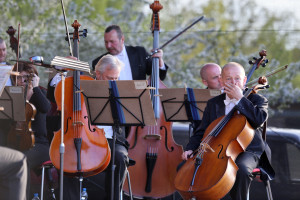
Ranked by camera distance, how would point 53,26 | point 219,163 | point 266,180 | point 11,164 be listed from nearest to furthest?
point 11,164, point 219,163, point 266,180, point 53,26

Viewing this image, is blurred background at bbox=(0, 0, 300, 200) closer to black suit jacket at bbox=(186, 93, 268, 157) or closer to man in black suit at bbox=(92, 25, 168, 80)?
man in black suit at bbox=(92, 25, 168, 80)

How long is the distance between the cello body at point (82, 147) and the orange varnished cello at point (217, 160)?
0.68m

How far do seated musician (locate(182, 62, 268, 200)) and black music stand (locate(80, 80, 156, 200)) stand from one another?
1.71 feet

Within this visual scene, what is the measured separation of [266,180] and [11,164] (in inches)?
79.2

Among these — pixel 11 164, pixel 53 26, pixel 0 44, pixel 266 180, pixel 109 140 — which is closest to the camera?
pixel 11 164

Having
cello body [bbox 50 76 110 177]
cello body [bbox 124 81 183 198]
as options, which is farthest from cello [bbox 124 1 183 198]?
cello body [bbox 50 76 110 177]

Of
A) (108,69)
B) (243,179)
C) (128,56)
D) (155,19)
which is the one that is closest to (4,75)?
(108,69)

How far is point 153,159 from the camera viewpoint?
496 cm

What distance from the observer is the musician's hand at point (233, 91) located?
4176 millimetres

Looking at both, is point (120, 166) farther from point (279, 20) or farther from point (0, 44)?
point (279, 20)

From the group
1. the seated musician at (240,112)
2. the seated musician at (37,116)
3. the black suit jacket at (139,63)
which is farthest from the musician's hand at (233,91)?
the seated musician at (37,116)

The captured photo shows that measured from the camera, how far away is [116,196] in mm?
4574

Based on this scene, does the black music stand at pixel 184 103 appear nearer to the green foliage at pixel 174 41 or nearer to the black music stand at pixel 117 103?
the black music stand at pixel 117 103

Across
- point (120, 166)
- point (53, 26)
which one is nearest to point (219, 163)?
point (120, 166)
